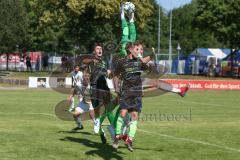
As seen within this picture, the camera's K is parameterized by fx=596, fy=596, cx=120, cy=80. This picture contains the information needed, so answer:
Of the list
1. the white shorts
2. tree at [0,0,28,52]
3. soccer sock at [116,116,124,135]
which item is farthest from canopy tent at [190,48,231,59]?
soccer sock at [116,116,124,135]

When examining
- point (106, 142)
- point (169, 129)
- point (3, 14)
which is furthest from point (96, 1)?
point (106, 142)

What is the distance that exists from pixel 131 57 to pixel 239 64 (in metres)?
58.2

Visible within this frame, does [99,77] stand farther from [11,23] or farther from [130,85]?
[11,23]

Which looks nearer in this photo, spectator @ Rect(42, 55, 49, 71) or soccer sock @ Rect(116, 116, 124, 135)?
soccer sock @ Rect(116, 116, 124, 135)

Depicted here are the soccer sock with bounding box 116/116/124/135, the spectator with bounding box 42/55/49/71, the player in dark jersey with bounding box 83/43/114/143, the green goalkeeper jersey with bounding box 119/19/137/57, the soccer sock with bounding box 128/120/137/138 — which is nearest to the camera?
the soccer sock with bounding box 128/120/137/138

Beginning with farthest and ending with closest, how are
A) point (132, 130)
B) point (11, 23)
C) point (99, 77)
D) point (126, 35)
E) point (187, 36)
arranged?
point (187, 36), point (11, 23), point (99, 77), point (126, 35), point (132, 130)

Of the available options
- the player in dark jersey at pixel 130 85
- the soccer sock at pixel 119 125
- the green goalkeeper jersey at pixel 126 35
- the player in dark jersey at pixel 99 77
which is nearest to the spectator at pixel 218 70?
the player in dark jersey at pixel 99 77

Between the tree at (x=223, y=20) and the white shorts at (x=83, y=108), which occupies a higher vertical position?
the tree at (x=223, y=20)

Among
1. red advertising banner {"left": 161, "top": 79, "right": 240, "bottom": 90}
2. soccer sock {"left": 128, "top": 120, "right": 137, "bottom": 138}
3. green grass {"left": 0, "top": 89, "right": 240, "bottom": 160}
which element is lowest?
green grass {"left": 0, "top": 89, "right": 240, "bottom": 160}

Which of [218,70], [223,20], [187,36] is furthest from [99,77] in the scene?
[187,36]

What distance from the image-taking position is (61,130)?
16.9m

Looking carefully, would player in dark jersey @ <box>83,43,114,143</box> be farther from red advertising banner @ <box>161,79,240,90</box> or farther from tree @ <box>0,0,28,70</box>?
tree @ <box>0,0,28,70</box>

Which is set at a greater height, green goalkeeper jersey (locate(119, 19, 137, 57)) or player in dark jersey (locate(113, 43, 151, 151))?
green goalkeeper jersey (locate(119, 19, 137, 57))

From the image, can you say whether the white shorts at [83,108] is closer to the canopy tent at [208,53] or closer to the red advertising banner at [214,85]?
the red advertising banner at [214,85]
